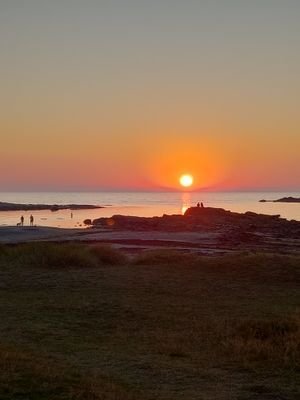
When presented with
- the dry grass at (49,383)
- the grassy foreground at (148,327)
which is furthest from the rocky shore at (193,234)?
the dry grass at (49,383)

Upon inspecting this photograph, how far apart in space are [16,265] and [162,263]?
5.86m

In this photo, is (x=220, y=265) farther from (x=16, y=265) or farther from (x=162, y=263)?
(x=16, y=265)

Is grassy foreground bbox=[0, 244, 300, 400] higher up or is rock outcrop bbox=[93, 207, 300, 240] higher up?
rock outcrop bbox=[93, 207, 300, 240]

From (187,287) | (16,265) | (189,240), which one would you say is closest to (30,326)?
(187,287)

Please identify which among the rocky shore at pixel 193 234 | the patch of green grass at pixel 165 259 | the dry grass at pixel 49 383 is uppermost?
the rocky shore at pixel 193 234

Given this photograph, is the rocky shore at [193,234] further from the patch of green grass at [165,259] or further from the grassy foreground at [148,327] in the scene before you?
the grassy foreground at [148,327]

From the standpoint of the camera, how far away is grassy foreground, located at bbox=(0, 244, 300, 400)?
307 inches

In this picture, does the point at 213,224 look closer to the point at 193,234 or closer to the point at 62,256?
the point at 193,234

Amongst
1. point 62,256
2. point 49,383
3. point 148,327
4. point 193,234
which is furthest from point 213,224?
point 49,383

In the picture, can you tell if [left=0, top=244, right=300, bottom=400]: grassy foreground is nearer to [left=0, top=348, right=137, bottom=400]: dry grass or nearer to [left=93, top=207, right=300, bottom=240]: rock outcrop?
[left=0, top=348, right=137, bottom=400]: dry grass

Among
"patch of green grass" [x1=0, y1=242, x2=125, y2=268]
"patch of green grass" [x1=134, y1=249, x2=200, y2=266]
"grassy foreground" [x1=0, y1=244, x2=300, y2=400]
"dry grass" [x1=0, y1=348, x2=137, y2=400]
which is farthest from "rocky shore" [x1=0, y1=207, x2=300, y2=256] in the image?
"dry grass" [x1=0, y1=348, x2=137, y2=400]

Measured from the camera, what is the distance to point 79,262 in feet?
72.9

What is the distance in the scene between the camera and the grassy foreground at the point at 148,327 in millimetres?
7797

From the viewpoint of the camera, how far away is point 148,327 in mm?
12469
